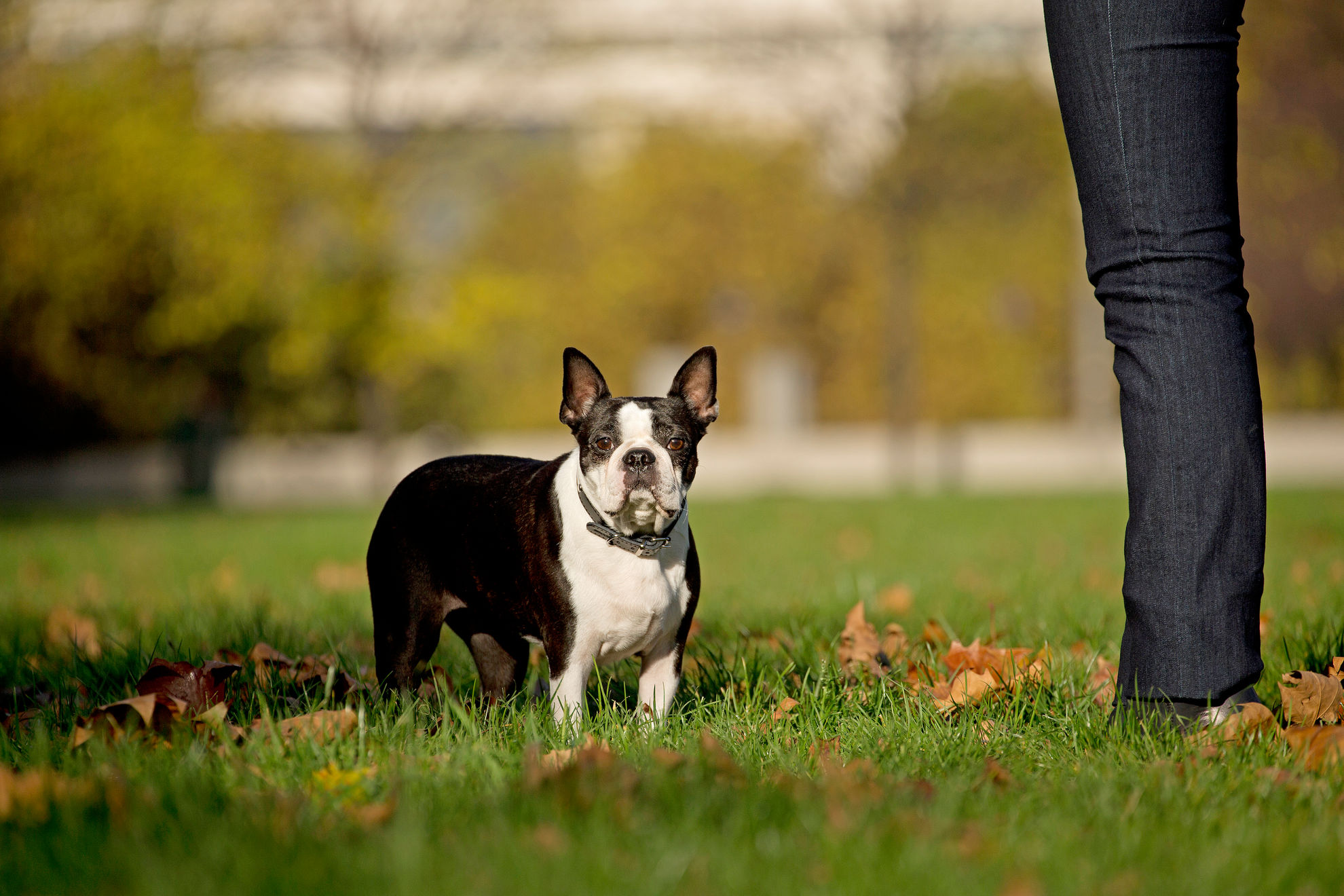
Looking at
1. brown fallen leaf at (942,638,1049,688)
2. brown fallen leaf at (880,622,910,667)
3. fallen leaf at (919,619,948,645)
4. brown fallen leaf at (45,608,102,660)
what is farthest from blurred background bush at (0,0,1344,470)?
brown fallen leaf at (942,638,1049,688)

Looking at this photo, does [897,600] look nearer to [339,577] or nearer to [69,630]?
[69,630]

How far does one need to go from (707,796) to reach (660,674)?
1.14 metres

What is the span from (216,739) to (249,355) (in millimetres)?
18533

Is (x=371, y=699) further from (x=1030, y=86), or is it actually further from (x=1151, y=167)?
(x=1030, y=86)

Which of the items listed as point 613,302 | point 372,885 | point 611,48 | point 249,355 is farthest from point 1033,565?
point 613,302

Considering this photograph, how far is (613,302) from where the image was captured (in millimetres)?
31906

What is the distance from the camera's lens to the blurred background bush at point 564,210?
15.9 m

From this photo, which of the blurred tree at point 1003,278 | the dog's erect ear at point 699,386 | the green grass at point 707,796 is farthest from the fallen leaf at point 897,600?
the blurred tree at point 1003,278

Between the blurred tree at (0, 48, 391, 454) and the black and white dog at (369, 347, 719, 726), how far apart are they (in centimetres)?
1410

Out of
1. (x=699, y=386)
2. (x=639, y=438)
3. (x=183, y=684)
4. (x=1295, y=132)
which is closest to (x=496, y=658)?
(x=639, y=438)

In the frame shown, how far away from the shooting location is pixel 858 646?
152 inches

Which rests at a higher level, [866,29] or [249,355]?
[866,29]

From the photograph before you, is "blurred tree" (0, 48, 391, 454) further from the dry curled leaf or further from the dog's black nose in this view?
the dry curled leaf

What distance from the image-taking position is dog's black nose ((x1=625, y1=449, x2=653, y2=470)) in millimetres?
3189
